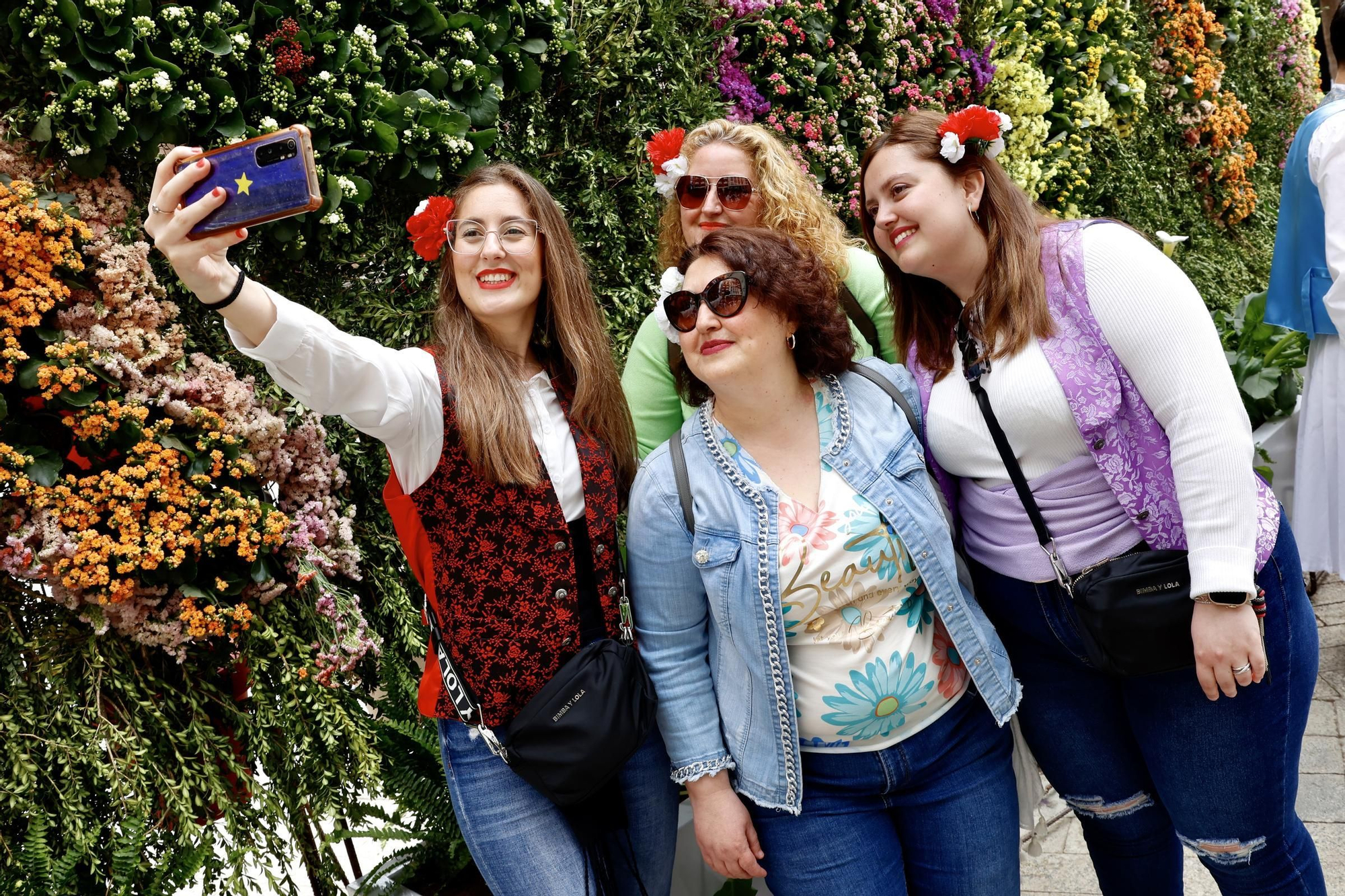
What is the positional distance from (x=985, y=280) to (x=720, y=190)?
2.48ft

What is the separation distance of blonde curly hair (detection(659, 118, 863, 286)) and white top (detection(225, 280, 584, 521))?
2.46ft

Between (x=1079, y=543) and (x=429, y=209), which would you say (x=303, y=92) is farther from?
(x=1079, y=543)

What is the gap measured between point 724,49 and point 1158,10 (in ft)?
14.9

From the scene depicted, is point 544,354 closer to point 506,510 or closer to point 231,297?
point 506,510

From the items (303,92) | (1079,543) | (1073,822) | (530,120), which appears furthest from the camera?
(1073,822)

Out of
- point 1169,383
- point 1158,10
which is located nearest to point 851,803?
point 1169,383

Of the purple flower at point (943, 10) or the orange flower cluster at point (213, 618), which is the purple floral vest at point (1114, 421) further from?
the purple flower at point (943, 10)

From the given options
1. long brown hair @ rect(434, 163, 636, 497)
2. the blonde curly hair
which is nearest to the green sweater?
the blonde curly hair

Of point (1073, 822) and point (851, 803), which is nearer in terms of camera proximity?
point (851, 803)

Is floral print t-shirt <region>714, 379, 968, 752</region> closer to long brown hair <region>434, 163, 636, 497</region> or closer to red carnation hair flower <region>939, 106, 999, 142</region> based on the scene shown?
long brown hair <region>434, 163, 636, 497</region>

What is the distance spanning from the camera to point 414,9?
2588 mm

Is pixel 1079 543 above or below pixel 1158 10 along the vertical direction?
below

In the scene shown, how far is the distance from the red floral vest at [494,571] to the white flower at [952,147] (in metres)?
0.99

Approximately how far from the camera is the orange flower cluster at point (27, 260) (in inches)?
78.0
